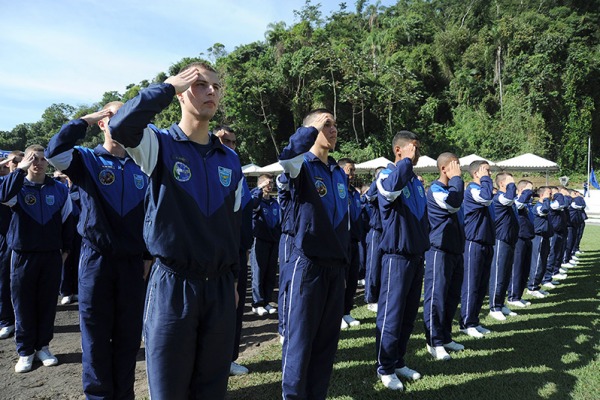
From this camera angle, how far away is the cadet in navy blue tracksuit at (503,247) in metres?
7.24

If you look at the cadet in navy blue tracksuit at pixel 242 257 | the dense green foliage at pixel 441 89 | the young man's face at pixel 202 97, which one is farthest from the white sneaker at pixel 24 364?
the dense green foliage at pixel 441 89

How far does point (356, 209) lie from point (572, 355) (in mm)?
3924

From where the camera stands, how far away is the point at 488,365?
16.5 feet

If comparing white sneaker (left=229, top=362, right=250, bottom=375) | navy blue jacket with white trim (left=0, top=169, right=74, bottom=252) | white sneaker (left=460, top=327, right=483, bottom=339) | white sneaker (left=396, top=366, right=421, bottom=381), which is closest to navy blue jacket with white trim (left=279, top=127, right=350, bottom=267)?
white sneaker (left=396, top=366, right=421, bottom=381)

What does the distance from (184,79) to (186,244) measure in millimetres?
933

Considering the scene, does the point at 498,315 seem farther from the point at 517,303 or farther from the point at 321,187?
the point at 321,187

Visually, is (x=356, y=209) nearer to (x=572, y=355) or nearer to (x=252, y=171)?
(x=572, y=355)

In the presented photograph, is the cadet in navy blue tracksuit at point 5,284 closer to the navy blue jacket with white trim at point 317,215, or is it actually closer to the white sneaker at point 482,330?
the navy blue jacket with white trim at point 317,215

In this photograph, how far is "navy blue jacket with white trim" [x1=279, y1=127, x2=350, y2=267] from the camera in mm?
3459

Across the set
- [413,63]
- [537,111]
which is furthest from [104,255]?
[413,63]

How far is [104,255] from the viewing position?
343cm

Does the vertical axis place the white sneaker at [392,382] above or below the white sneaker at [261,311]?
above

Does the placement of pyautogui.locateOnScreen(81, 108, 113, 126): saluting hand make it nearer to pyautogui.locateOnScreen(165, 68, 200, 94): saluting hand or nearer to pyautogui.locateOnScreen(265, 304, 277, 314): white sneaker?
pyautogui.locateOnScreen(165, 68, 200, 94): saluting hand

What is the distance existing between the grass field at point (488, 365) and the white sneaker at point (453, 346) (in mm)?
99
